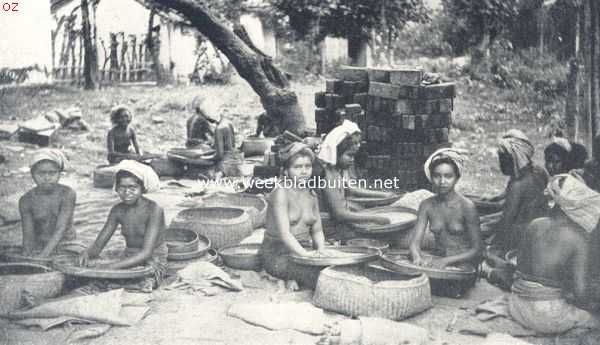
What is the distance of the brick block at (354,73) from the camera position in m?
7.09

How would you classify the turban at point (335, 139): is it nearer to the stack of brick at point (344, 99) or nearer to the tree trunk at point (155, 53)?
the stack of brick at point (344, 99)

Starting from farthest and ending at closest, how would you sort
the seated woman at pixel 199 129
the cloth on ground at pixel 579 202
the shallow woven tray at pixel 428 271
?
the seated woman at pixel 199 129 → the shallow woven tray at pixel 428 271 → the cloth on ground at pixel 579 202

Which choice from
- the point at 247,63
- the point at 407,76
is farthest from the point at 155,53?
the point at 407,76

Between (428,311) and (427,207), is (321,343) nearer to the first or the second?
(428,311)

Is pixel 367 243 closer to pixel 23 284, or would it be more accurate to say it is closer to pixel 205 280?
pixel 205 280

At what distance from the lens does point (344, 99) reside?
7398 mm

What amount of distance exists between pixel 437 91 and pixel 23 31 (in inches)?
139

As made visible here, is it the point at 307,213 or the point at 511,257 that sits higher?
the point at 307,213

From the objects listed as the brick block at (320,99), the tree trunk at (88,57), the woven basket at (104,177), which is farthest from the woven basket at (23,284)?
the tree trunk at (88,57)

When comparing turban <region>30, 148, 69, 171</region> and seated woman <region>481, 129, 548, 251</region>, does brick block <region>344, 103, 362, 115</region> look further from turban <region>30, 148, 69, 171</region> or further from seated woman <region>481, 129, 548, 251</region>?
turban <region>30, 148, 69, 171</region>

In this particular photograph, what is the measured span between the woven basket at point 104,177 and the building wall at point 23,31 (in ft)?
8.43

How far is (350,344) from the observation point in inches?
146

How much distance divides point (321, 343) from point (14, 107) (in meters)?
7.33

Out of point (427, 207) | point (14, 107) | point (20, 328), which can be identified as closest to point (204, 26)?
point (14, 107)
